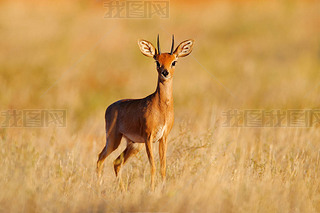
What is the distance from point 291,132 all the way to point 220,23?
15.9m

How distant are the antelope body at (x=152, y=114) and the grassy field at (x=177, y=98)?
2.01 ft

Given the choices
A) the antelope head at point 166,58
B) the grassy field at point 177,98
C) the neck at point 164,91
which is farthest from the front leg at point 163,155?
the antelope head at point 166,58

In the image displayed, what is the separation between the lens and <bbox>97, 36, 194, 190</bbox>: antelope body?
6949 mm

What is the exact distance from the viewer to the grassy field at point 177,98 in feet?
21.8

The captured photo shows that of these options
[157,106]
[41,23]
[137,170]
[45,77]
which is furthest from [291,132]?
[41,23]

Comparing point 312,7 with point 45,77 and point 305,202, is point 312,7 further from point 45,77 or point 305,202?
point 305,202

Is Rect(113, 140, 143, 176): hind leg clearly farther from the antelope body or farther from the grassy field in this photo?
the grassy field

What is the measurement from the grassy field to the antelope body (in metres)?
0.61

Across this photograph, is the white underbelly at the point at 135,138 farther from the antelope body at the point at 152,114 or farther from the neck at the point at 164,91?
the neck at the point at 164,91

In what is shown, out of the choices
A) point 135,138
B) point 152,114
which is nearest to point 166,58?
point 152,114

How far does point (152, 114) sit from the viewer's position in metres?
6.98

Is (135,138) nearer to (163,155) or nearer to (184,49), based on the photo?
(163,155)

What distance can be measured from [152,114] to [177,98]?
30.2 ft

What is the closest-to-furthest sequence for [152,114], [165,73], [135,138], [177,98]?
[165,73] < [152,114] < [135,138] < [177,98]
